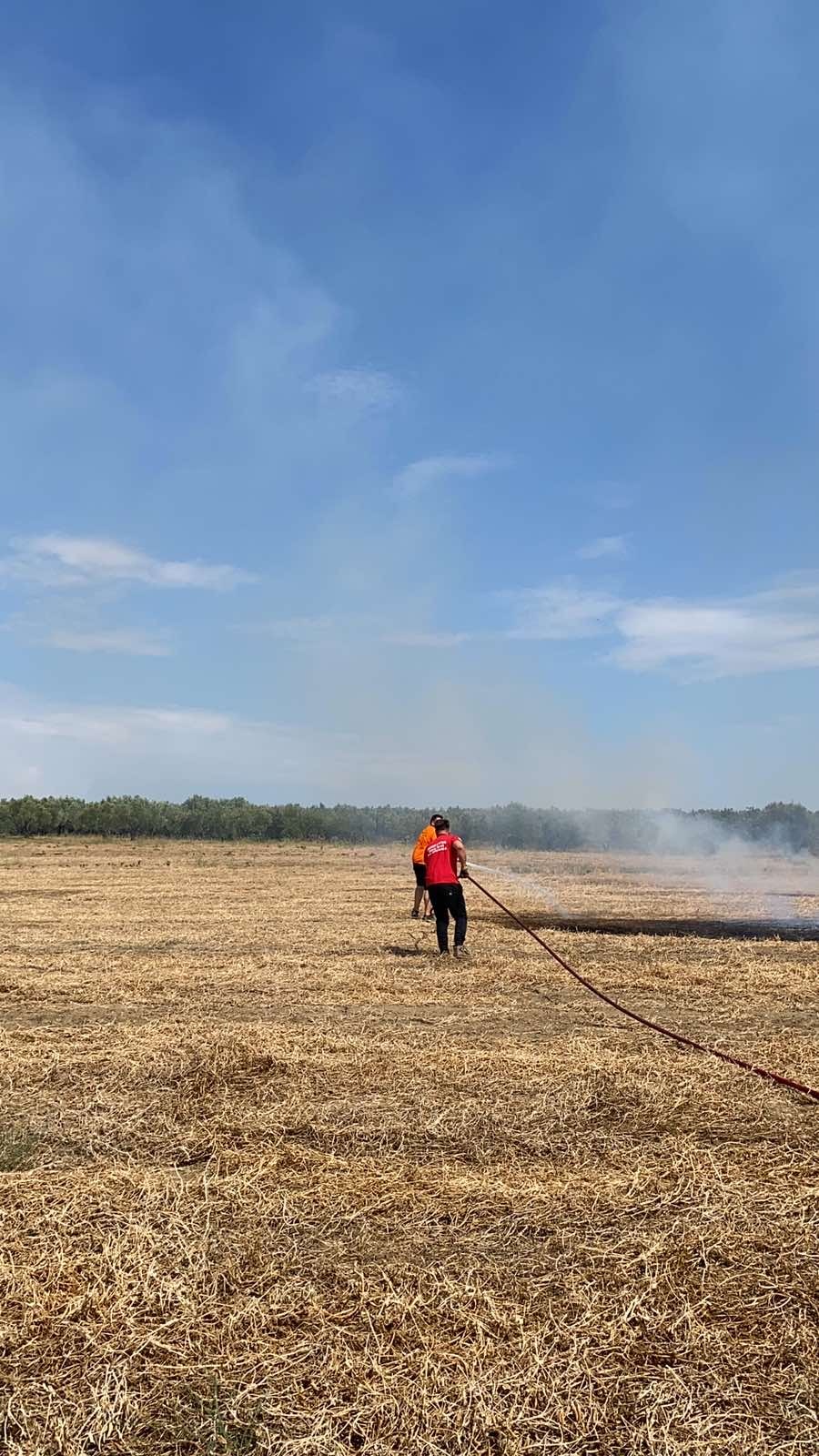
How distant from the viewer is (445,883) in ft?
43.5

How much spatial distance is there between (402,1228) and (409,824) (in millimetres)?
74545

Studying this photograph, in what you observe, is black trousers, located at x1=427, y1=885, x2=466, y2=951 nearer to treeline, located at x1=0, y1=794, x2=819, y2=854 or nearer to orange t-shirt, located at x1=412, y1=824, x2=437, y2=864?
orange t-shirt, located at x1=412, y1=824, x2=437, y2=864

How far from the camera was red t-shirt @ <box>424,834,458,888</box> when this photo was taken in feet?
43.5

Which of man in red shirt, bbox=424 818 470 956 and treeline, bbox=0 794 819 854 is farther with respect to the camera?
treeline, bbox=0 794 819 854

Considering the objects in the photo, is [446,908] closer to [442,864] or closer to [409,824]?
[442,864]

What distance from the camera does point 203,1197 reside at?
16.9 ft

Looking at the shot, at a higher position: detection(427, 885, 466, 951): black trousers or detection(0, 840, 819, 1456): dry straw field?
detection(427, 885, 466, 951): black trousers

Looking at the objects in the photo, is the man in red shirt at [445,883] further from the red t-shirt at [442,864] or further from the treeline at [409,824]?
the treeline at [409,824]

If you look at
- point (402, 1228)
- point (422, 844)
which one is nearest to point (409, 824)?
point (422, 844)

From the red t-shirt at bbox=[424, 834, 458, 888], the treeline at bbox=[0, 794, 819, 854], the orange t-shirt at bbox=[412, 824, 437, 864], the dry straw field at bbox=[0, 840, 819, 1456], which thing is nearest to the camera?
the dry straw field at bbox=[0, 840, 819, 1456]

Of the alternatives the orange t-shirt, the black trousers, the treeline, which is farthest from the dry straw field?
the treeline

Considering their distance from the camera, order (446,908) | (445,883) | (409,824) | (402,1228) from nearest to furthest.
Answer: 1. (402,1228)
2. (445,883)
3. (446,908)
4. (409,824)

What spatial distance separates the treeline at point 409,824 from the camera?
61.9 meters

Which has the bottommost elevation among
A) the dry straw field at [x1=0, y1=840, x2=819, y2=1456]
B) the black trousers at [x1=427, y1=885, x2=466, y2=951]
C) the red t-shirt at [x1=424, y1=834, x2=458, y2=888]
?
the dry straw field at [x1=0, y1=840, x2=819, y2=1456]
